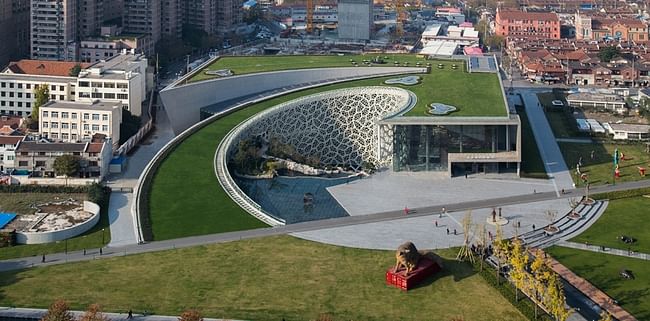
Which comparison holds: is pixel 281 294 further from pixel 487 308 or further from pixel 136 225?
pixel 136 225

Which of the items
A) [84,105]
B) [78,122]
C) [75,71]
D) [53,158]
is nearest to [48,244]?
[53,158]

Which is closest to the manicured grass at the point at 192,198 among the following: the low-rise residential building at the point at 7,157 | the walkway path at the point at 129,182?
the walkway path at the point at 129,182

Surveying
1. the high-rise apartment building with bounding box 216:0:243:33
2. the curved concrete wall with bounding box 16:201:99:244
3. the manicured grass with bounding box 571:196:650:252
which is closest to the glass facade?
the manicured grass with bounding box 571:196:650:252

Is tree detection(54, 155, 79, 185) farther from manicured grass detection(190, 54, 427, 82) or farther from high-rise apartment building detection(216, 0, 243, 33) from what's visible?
high-rise apartment building detection(216, 0, 243, 33)

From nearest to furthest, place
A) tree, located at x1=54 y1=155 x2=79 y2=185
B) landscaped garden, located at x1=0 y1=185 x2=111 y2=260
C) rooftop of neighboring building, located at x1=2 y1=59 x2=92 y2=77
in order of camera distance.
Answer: landscaped garden, located at x1=0 y1=185 x2=111 y2=260 < tree, located at x1=54 y1=155 x2=79 y2=185 < rooftop of neighboring building, located at x1=2 y1=59 x2=92 y2=77

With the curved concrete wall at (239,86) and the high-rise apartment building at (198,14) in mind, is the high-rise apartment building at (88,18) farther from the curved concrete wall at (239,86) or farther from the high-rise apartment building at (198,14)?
the curved concrete wall at (239,86)

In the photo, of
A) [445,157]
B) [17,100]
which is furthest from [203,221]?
[17,100]
